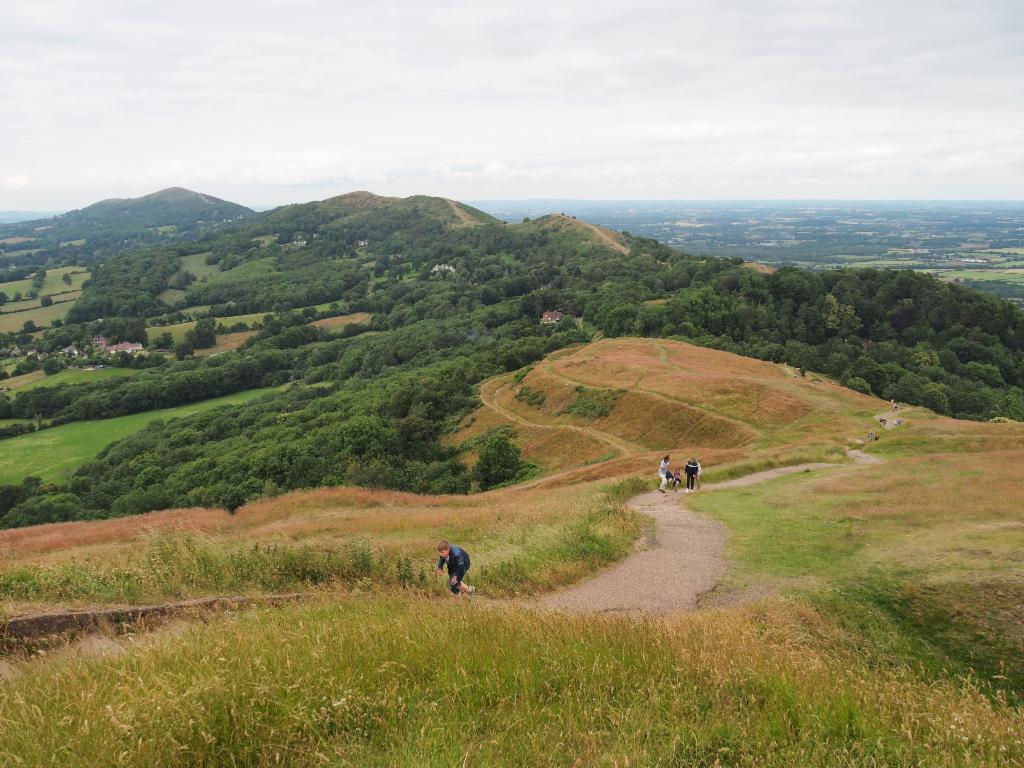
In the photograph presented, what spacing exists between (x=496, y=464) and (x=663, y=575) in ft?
103

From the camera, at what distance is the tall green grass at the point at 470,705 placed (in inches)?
174

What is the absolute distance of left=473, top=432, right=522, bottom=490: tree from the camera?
1750 inches

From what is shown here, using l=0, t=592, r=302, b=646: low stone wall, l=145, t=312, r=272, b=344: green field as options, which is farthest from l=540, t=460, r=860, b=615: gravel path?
l=145, t=312, r=272, b=344: green field

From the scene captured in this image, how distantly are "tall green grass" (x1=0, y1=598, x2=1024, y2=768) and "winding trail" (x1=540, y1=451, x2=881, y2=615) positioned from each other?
5.00 m

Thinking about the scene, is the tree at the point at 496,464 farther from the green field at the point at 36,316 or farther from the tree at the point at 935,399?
the green field at the point at 36,316

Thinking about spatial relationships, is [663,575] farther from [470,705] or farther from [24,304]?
[24,304]

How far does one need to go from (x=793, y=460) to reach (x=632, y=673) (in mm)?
Result: 27734

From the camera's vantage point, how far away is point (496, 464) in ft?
147

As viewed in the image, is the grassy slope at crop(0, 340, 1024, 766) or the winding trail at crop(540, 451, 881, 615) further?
the winding trail at crop(540, 451, 881, 615)

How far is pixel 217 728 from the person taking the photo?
4.55 meters

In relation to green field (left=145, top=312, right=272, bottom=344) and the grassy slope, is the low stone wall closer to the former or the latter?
the grassy slope

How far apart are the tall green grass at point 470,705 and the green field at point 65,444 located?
89730 millimetres

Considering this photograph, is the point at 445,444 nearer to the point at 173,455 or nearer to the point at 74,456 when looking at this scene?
the point at 173,455

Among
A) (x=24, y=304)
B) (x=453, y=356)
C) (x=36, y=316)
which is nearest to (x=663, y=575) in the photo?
(x=453, y=356)
